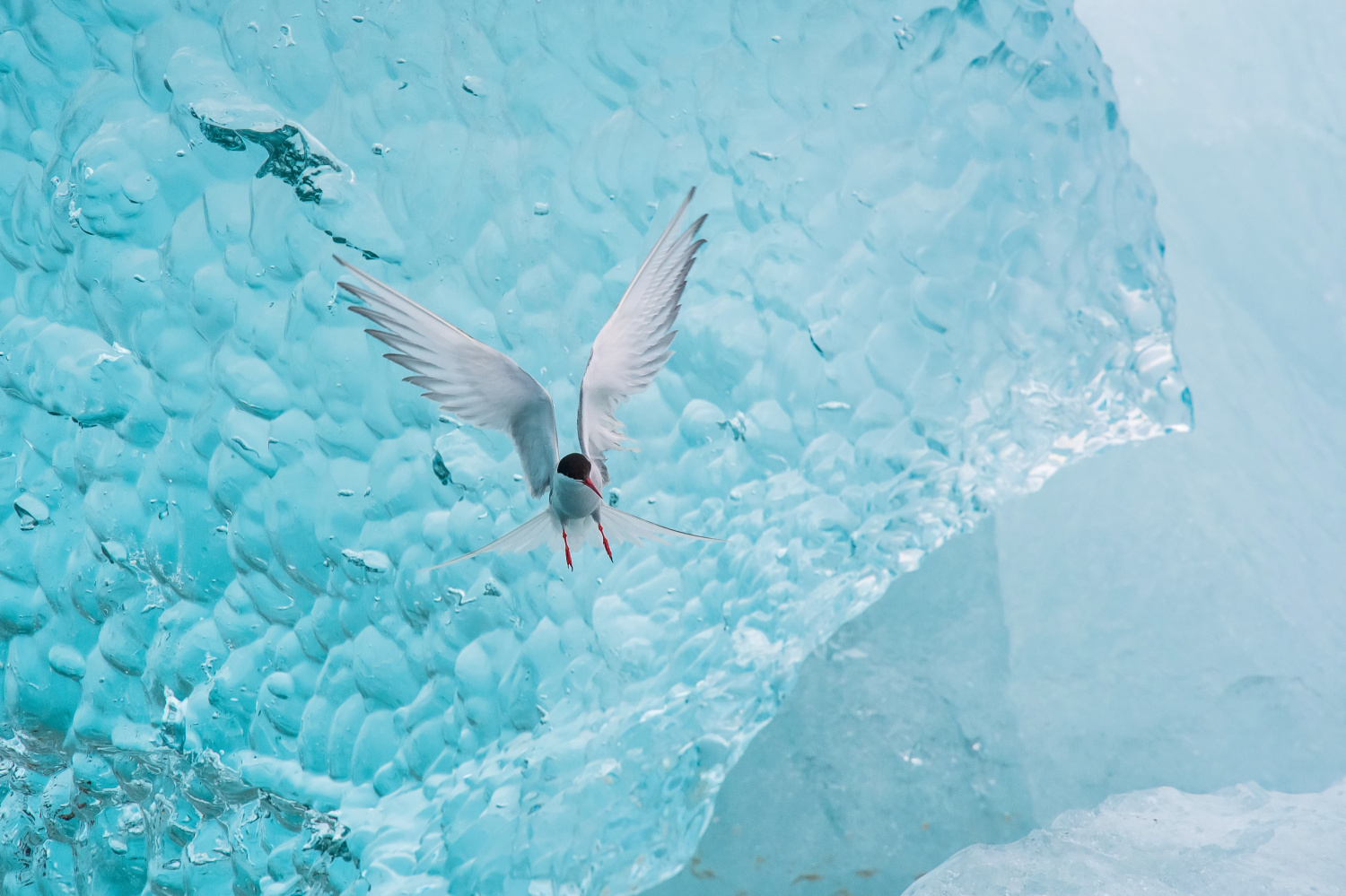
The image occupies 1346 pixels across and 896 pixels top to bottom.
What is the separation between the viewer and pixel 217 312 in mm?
967

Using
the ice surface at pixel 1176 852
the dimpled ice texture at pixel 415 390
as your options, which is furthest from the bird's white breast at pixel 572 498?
the ice surface at pixel 1176 852

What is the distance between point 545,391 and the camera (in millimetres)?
833

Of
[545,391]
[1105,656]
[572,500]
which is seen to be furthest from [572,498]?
[1105,656]

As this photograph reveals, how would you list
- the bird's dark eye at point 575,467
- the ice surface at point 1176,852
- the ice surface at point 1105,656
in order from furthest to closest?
the ice surface at point 1105,656
the ice surface at point 1176,852
the bird's dark eye at point 575,467

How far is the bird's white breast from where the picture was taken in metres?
0.76

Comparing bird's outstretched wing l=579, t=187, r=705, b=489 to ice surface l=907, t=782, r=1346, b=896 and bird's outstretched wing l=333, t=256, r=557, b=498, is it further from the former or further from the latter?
ice surface l=907, t=782, r=1346, b=896

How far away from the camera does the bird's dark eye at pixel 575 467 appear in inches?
29.7

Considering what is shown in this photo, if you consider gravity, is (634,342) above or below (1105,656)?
→ above

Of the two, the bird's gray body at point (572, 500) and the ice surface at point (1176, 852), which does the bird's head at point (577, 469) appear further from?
the ice surface at point (1176, 852)

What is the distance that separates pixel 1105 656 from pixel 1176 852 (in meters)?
0.39

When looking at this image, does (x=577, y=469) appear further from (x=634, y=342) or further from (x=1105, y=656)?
(x=1105, y=656)

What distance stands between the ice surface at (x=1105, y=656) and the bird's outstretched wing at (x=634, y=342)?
27.7 inches

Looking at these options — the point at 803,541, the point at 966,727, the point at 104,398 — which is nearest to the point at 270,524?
the point at 104,398

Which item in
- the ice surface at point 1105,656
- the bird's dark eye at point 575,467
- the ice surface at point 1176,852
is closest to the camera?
the bird's dark eye at point 575,467
